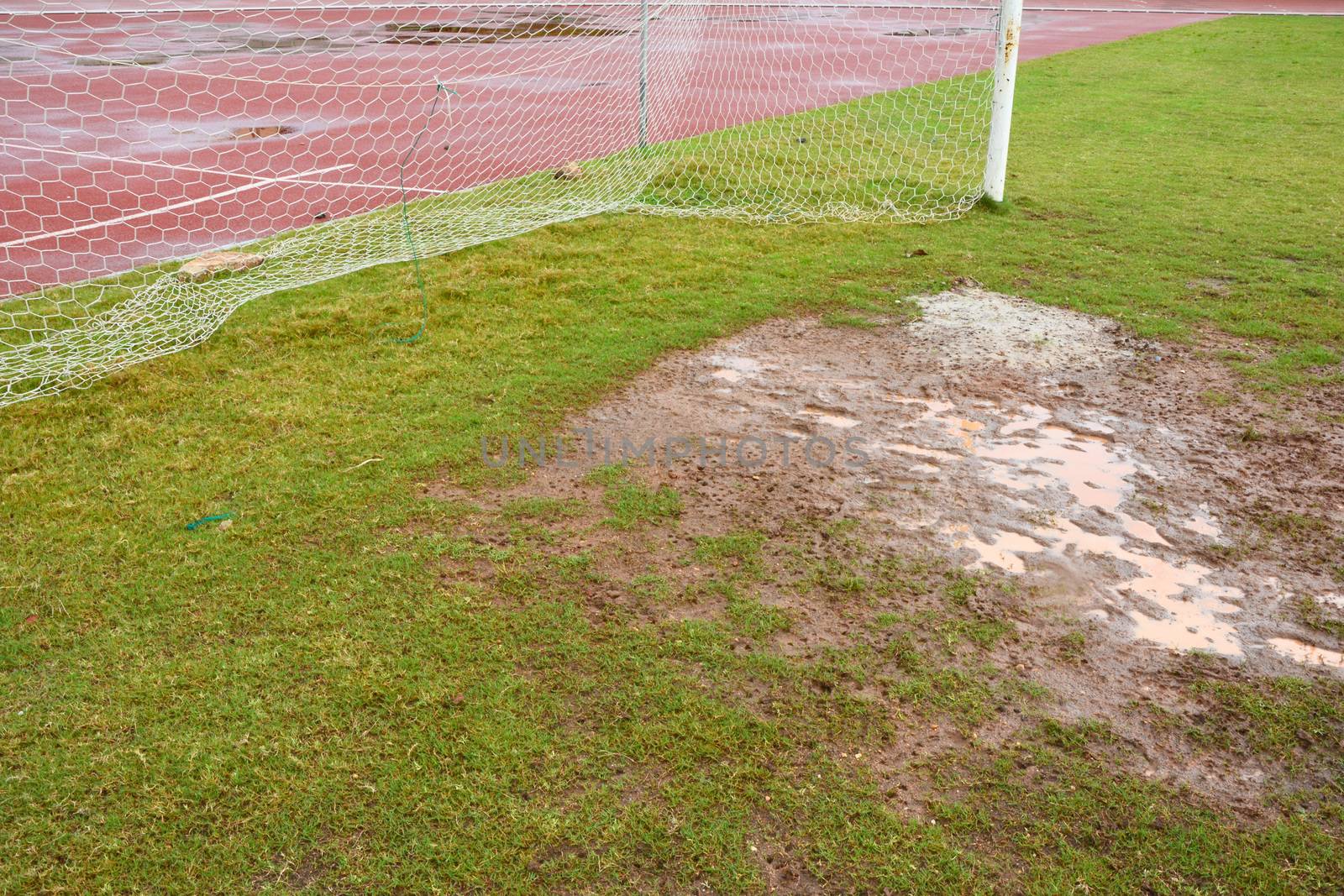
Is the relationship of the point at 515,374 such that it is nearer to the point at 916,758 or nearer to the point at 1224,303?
the point at 916,758

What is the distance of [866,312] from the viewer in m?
5.50

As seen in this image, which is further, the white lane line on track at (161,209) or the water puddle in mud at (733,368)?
the white lane line on track at (161,209)

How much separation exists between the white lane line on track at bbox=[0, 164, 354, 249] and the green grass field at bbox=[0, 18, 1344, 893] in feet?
7.85

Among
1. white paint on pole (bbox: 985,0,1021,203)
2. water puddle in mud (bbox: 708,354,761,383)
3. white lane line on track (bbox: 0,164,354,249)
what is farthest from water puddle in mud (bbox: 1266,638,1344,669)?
white lane line on track (bbox: 0,164,354,249)

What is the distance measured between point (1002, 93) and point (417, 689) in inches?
233

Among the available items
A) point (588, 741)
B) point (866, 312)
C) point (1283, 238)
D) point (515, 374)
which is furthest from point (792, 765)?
point (1283, 238)

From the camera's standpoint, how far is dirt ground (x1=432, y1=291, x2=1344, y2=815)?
288 centimetres

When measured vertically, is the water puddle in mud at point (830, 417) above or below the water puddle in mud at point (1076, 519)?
above

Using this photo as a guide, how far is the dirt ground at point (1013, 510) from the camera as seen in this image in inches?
113

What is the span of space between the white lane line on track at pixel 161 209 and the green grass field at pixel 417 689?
2394 mm

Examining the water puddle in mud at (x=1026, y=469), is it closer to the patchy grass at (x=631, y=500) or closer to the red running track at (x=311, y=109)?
the patchy grass at (x=631, y=500)

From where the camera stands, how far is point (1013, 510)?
3.62 metres

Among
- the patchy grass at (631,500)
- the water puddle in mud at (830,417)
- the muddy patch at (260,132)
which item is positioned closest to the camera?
the patchy grass at (631,500)

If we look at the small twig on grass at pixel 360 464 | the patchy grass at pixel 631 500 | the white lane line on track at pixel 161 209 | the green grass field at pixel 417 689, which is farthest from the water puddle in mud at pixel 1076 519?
the white lane line on track at pixel 161 209
